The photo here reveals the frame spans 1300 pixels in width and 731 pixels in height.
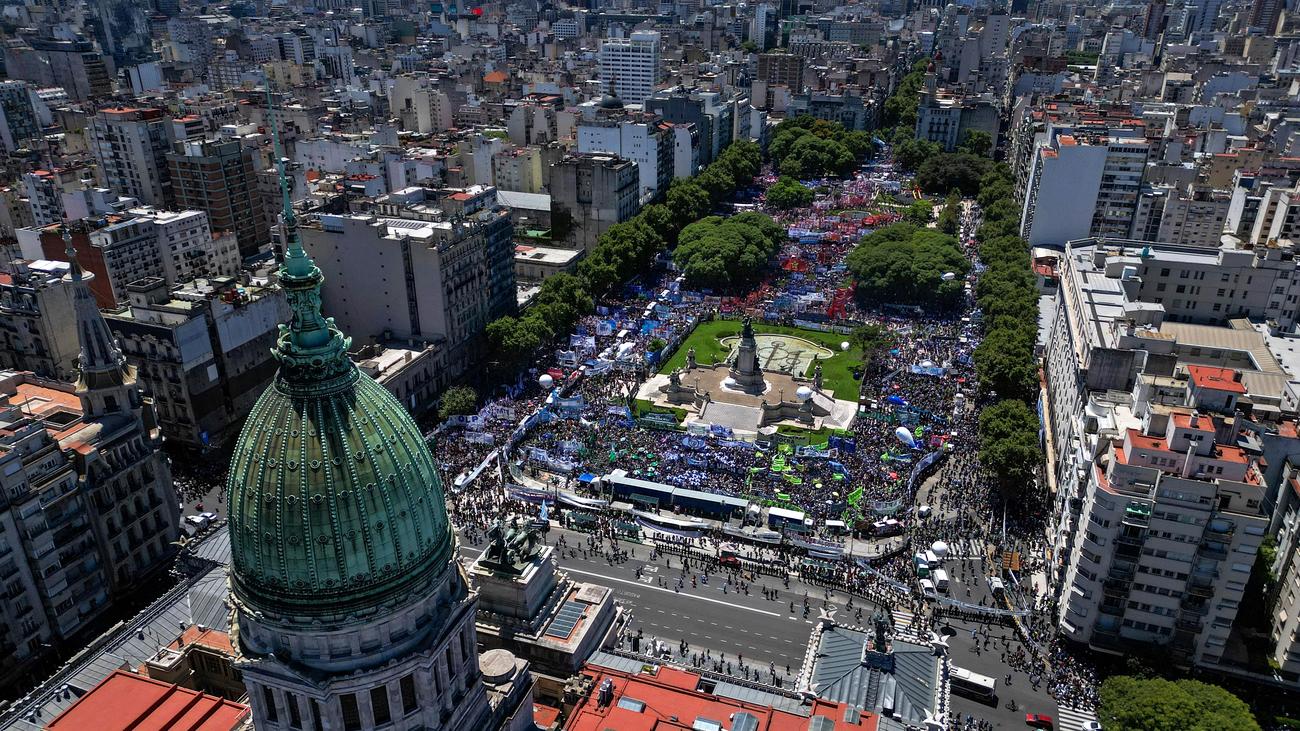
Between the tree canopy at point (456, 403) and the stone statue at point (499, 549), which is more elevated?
the stone statue at point (499, 549)

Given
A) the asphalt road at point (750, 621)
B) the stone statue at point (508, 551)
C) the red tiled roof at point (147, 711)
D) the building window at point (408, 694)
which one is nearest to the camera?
the building window at point (408, 694)

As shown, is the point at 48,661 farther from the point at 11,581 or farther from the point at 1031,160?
the point at 1031,160

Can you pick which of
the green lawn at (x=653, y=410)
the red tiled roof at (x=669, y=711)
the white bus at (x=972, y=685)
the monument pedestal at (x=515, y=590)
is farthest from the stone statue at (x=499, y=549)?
the green lawn at (x=653, y=410)

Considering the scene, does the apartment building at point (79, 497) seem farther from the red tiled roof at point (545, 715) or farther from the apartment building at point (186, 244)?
the apartment building at point (186, 244)

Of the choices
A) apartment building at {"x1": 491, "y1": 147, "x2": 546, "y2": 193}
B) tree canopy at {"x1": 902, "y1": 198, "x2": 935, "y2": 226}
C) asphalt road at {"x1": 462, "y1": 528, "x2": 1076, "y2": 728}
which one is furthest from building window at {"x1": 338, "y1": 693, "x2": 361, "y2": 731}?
tree canopy at {"x1": 902, "y1": 198, "x2": 935, "y2": 226}

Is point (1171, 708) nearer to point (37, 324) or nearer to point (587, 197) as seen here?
point (37, 324)

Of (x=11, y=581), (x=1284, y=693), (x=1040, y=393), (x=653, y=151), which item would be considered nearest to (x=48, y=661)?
(x=11, y=581)
